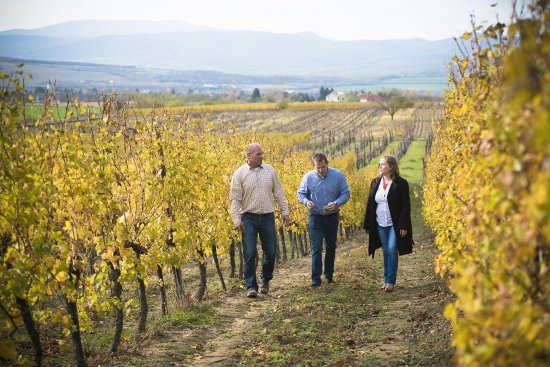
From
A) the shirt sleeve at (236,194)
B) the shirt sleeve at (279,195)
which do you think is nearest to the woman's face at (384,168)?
the shirt sleeve at (279,195)

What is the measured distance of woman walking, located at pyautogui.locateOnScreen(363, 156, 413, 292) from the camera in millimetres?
10047

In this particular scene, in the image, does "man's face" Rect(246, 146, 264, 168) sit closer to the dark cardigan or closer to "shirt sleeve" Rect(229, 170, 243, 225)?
"shirt sleeve" Rect(229, 170, 243, 225)

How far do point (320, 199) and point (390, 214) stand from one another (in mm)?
1356

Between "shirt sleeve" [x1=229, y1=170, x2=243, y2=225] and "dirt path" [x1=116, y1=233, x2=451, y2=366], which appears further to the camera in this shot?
"shirt sleeve" [x1=229, y1=170, x2=243, y2=225]

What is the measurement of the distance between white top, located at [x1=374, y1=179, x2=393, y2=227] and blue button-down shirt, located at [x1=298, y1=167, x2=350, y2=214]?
2.02ft

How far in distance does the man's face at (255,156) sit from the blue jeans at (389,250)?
2549 mm

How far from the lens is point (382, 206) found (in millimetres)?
10258

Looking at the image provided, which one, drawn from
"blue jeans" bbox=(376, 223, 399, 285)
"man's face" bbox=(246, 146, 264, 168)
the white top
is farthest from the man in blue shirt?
"man's face" bbox=(246, 146, 264, 168)

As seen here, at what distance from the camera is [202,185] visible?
439 inches

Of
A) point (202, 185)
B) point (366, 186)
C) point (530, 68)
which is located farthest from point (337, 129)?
point (530, 68)

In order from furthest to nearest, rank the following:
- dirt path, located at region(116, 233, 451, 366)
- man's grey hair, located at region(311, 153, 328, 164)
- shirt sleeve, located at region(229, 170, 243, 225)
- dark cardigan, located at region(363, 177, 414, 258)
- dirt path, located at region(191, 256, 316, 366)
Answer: man's grey hair, located at region(311, 153, 328, 164), shirt sleeve, located at region(229, 170, 243, 225), dark cardigan, located at region(363, 177, 414, 258), dirt path, located at region(191, 256, 316, 366), dirt path, located at region(116, 233, 451, 366)

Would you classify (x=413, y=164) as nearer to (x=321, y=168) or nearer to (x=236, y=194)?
(x=321, y=168)

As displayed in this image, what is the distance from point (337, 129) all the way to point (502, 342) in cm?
10646

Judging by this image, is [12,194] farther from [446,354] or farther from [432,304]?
[432,304]
